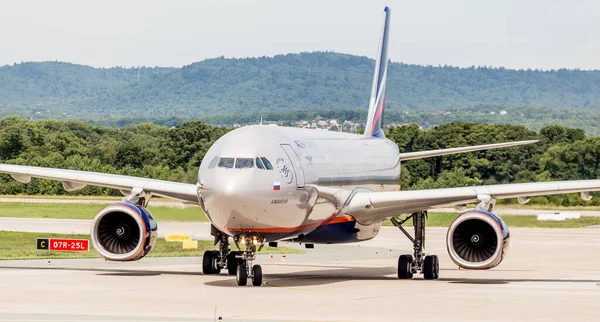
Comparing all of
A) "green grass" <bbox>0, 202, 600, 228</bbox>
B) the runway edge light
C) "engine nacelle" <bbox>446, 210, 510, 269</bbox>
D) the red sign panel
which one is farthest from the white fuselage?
"green grass" <bbox>0, 202, 600, 228</bbox>

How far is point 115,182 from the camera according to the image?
32.1 meters

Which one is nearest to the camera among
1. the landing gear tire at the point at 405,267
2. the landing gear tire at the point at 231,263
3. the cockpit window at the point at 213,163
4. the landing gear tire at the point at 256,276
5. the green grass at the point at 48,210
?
the cockpit window at the point at 213,163

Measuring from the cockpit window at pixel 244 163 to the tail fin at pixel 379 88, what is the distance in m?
13.6

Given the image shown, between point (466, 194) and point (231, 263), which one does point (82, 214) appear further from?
point (466, 194)

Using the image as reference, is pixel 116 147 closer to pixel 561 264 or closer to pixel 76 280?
pixel 561 264

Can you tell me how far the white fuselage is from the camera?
26.6 metres

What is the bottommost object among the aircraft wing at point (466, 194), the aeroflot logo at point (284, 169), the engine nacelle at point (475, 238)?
the engine nacelle at point (475, 238)

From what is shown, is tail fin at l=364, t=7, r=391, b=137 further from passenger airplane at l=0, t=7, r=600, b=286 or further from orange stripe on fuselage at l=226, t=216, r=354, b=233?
orange stripe on fuselage at l=226, t=216, r=354, b=233

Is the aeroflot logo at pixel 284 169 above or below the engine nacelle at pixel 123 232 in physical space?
above

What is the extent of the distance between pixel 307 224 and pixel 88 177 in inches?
278

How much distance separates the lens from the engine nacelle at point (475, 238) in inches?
1144

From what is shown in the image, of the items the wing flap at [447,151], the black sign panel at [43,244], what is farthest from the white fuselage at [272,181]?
the black sign panel at [43,244]

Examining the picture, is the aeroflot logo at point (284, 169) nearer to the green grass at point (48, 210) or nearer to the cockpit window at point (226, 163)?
the cockpit window at point (226, 163)

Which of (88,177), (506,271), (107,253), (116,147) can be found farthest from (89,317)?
(116,147)
